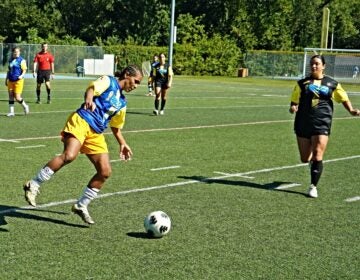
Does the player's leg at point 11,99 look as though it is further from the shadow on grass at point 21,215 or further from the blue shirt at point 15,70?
the shadow on grass at point 21,215

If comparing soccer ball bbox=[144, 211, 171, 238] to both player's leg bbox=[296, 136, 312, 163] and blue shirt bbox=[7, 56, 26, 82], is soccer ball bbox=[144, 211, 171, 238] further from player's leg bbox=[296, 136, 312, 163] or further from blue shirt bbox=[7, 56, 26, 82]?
blue shirt bbox=[7, 56, 26, 82]

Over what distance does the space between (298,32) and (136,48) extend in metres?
25.6

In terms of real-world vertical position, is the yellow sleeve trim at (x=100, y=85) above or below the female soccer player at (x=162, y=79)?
above

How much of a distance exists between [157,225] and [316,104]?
150 inches

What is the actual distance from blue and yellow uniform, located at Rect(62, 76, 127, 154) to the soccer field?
2.86ft

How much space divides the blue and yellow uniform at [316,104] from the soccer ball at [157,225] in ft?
11.4

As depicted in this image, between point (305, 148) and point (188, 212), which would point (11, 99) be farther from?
point (188, 212)

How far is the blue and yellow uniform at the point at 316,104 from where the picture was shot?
30.7 feet

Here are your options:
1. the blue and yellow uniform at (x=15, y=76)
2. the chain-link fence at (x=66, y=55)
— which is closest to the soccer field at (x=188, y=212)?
the blue and yellow uniform at (x=15, y=76)

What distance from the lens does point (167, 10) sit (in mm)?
69688

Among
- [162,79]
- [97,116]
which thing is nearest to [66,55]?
[162,79]

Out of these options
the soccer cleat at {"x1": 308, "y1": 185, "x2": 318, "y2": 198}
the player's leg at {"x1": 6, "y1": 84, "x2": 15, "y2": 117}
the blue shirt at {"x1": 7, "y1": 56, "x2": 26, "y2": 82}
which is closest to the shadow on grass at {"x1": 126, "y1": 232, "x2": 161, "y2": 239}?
the soccer cleat at {"x1": 308, "y1": 185, "x2": 318, "y2": 198}

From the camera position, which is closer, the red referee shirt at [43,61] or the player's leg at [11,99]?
the player's leg at [11,99]

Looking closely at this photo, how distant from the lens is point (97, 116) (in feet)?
22.6
